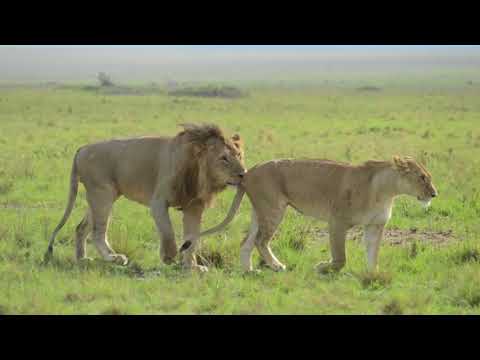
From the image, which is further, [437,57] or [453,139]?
[437,57]

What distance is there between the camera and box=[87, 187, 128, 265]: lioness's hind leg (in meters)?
9.63

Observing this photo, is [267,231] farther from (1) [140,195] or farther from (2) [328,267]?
(1) [140,195]

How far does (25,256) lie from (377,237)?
3876mm

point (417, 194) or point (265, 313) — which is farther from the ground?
point (417, 194)

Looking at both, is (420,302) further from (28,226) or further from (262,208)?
(28,226)

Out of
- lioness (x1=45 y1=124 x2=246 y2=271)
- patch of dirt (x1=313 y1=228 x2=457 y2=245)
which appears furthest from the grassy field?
lioness (x1=45 y1=124 x2=246 y2=271)

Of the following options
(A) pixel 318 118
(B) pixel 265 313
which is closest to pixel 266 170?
(B) pixel 265 313

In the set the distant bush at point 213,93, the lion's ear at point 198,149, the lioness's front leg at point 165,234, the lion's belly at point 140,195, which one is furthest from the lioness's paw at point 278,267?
the distant bush at point 213,93

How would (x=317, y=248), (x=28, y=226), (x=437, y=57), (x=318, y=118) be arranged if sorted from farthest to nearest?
(x=437, y=57) < (x=318, y=118) < (x=28, y=226) < (x=317, y=248)

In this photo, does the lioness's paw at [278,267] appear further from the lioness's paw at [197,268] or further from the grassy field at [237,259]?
the lioness's paw at [197,268]

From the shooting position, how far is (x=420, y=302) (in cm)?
773

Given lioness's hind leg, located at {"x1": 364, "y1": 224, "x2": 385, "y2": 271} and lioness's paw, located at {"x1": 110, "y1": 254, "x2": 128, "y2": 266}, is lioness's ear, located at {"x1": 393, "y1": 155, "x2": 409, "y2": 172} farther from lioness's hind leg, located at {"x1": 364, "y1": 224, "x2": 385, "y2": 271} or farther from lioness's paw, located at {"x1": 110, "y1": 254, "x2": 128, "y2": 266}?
lioness's paw, located at {"x1": 110, "y1": 254, "x2": 128, "y2": 266}

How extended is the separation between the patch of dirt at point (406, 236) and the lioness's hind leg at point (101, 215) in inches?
112

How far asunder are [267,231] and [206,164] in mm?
988
